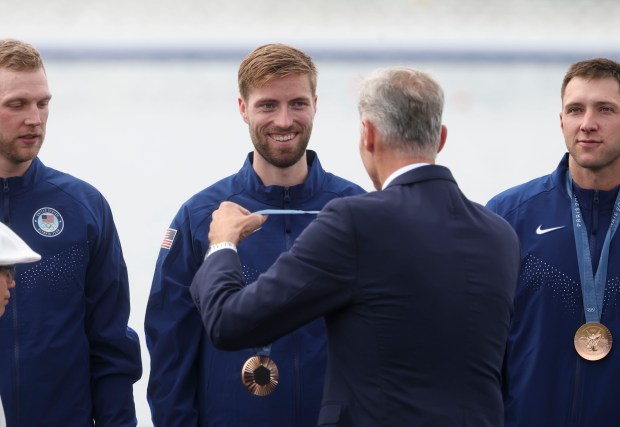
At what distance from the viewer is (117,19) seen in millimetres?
11352

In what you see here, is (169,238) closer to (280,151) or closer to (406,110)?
(280,151)

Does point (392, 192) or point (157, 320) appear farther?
point (157, 320)

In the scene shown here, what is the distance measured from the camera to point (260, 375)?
2.62 metres

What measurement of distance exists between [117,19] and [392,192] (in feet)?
32.0

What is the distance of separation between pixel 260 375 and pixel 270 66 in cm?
75

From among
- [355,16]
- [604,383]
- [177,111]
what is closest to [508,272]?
[604,383]

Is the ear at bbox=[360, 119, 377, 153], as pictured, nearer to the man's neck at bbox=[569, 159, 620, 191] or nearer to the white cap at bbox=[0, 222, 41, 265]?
the white cap at bbox=[0, 222, 41, 265]

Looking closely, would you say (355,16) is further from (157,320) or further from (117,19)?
(157,320)

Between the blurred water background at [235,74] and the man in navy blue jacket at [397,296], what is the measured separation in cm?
534

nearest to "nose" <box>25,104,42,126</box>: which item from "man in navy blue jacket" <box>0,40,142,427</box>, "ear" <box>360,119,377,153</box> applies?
"man in navy blue jacket" <box>0,40,142,427</box>

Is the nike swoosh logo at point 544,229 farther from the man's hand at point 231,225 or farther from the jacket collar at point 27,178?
the jacket collar at point 27,178

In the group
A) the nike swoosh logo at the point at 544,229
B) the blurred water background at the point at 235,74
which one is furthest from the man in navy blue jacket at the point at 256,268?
the blurred water background at the point at 235,74

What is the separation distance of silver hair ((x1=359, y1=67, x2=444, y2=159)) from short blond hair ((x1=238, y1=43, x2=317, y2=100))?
2.26 ft

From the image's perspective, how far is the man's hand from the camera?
2.17 meters
